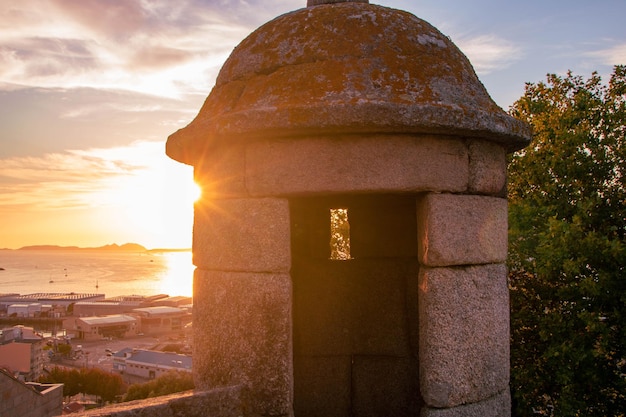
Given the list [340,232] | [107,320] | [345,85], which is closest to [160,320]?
[107,320]

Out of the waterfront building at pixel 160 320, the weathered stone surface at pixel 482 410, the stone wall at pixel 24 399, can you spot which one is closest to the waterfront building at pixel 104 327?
the waterfront building at pixel 160 320

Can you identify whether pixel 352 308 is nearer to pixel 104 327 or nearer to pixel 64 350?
pixel 64 350

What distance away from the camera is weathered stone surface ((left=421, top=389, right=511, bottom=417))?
2.88 meters

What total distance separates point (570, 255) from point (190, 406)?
7793 mm

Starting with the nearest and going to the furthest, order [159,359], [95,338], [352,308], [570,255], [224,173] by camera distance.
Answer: [224,173] → [352,308] → [570,255] → [159,359] → [95,338]

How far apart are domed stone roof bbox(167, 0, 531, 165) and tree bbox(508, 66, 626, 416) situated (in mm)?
5897

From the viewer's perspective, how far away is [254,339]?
293 cm

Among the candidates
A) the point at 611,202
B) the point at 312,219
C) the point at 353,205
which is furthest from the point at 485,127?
the point at 611,202

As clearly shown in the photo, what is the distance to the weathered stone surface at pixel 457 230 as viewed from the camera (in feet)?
9.55

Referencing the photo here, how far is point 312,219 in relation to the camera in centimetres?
495

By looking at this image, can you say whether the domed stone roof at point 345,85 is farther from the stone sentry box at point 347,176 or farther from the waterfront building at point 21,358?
the waterfront building at point 21,358

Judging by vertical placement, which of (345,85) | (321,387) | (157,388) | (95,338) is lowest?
(95,338)

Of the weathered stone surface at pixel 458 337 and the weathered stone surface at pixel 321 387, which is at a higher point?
the weathered stone surface at pixel 458 337

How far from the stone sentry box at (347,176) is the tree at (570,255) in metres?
5.78
